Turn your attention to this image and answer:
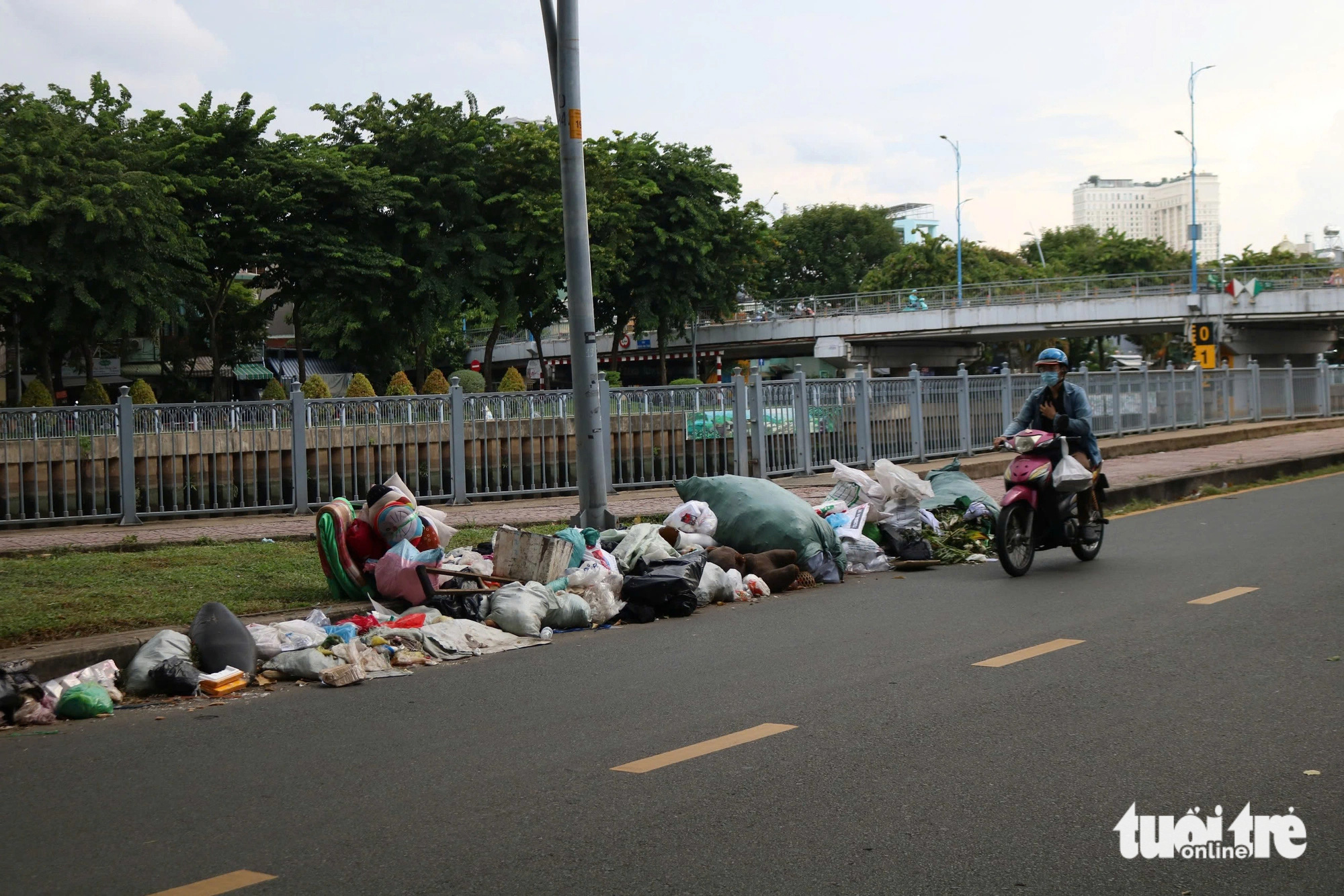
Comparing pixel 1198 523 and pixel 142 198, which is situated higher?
pixel 142 198

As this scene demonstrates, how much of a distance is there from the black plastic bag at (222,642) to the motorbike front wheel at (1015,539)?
5440mm

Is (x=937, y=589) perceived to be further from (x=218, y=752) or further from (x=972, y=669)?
(x=218, y=752)

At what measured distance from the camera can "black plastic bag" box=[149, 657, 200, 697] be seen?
22.8 ft

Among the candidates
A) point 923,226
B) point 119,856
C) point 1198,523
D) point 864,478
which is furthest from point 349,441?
point 923,226

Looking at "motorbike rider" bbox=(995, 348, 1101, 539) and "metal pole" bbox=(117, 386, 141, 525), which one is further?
"metal pole" bbox=(117, 386, 141, 525)

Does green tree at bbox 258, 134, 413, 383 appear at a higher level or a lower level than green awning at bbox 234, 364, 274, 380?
higher

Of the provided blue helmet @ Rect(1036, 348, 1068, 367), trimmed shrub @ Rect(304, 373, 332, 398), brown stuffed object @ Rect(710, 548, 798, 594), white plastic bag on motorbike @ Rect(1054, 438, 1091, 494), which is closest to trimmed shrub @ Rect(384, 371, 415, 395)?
trimmed shrub @ Rect(304, 373, 332, 398)

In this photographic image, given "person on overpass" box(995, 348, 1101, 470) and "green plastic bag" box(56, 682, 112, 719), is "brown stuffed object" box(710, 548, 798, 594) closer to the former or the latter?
"person on overpass" box(995, 348, 1101, 470)

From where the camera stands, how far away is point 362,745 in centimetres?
560

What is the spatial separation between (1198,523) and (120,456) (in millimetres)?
11989

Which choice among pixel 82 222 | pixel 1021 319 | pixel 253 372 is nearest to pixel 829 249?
pixel 1021 319

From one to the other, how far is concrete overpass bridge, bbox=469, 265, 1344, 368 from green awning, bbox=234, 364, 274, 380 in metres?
19.7

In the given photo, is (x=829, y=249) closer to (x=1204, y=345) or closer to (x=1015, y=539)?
(x=1204, y=345)

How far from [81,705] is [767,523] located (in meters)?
5.59
